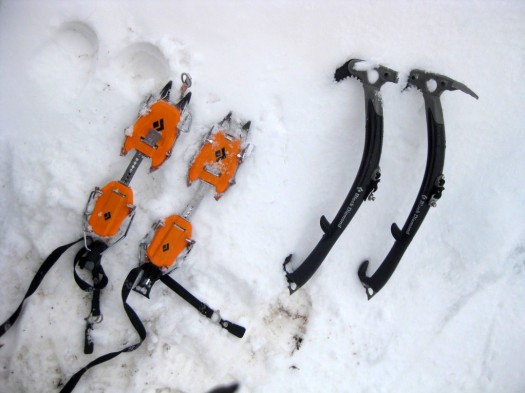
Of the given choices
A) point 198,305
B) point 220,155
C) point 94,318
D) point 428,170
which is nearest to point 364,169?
point 428,170

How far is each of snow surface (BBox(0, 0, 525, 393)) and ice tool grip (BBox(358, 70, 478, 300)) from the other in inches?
6.6

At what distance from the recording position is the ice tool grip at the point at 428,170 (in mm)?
2818

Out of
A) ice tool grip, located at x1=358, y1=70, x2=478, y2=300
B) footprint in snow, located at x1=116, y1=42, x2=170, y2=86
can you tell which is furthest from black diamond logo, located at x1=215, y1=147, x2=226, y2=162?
ice tool grip, located at x1=358, y1=70, x2=478, y2=300

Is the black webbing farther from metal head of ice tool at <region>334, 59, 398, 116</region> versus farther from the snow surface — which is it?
metal head of ice tool at <region>334, 59, 398, 116</region>

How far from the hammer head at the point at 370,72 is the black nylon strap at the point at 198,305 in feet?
5.46

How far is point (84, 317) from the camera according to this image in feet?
9.78

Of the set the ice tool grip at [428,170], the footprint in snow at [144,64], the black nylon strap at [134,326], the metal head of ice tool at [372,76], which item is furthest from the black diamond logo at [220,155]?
the ice tool grip at [428,170]

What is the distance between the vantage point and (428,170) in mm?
2842

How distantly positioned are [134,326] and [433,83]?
2311 mm

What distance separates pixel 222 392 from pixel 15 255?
190 cm

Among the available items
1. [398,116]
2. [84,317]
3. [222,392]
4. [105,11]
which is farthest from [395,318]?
[105,11]

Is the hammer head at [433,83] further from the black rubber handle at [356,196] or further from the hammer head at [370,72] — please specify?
the black rubber handle at [356,196]

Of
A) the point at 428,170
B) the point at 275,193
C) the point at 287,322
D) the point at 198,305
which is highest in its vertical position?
the point at 428,170

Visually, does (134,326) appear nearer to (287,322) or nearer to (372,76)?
(287,322)
